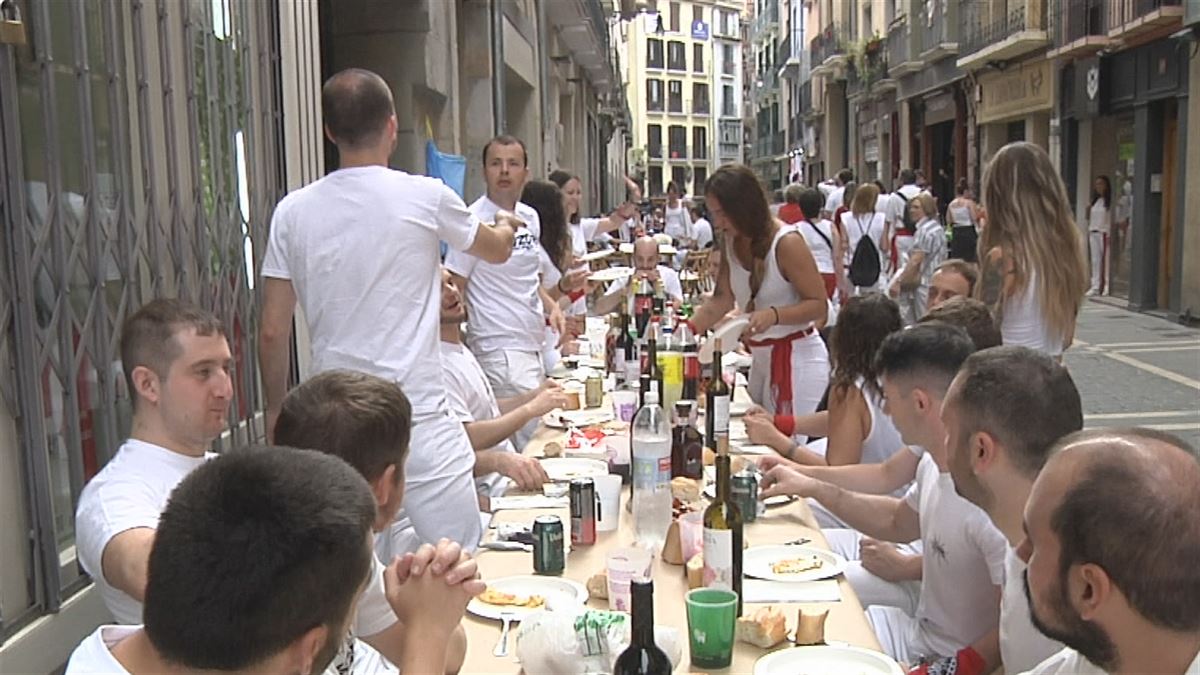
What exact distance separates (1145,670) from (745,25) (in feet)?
236

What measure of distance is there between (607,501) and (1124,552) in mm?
1690

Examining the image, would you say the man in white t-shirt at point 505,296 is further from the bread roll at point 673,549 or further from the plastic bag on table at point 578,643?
the plastic bag on table at point 578,643

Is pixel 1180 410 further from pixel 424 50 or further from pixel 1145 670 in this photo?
pixel 1145 670

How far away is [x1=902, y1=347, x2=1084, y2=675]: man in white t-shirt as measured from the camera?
2293 mm

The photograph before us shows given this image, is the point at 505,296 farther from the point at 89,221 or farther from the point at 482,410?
the point at 89,221

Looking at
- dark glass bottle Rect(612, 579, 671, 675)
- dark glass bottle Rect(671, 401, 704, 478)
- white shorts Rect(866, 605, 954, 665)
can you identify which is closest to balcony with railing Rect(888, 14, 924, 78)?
dark glass bottle Rect(671, 401, 704, 478)

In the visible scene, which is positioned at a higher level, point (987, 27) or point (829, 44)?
point (829, 44)

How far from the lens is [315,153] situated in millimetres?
5430

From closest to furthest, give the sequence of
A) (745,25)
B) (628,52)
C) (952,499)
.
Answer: (952,499) < (628,52) < (745,25)

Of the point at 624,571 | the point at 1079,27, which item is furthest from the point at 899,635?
the point at 1079,27

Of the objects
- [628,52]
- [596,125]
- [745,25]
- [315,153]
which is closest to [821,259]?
[315,153]

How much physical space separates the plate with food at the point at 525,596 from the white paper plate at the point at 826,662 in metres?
0.48

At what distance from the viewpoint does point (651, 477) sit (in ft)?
10.1

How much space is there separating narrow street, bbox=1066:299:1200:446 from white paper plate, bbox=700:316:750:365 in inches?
99.7
